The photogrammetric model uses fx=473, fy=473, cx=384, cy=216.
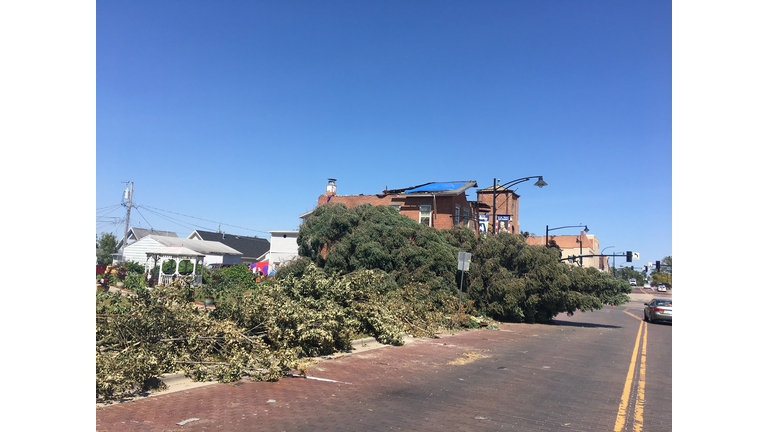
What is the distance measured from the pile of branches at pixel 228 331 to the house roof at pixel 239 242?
56.4 metres

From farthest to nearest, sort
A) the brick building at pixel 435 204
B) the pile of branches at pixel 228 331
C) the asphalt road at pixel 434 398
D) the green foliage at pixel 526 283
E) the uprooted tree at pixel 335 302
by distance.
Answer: the brick building at pixel 435 204 < the green foliage at pixel 526 283 < the uprooted tree at pixel 335 302 < the pile of branches at pixel 228 331 < the asphalt road at pixel 434 398

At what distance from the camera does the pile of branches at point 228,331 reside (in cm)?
727

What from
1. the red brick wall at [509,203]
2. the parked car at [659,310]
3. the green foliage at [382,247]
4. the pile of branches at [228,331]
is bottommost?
the parked car at [659,310]

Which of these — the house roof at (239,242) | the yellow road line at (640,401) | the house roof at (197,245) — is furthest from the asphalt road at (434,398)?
the house roof at (239,242)

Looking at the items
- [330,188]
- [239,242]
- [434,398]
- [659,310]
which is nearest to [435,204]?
[330,188]

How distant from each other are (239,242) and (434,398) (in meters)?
67.1

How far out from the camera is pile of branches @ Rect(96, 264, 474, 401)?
286 inches

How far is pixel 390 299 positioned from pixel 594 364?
24.9 ft

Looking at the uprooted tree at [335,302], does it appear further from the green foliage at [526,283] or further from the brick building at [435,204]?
the brick building at [435,204]

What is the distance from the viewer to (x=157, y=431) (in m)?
5.25

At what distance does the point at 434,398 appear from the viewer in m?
7.20

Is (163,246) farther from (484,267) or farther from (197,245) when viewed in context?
(484,267)
